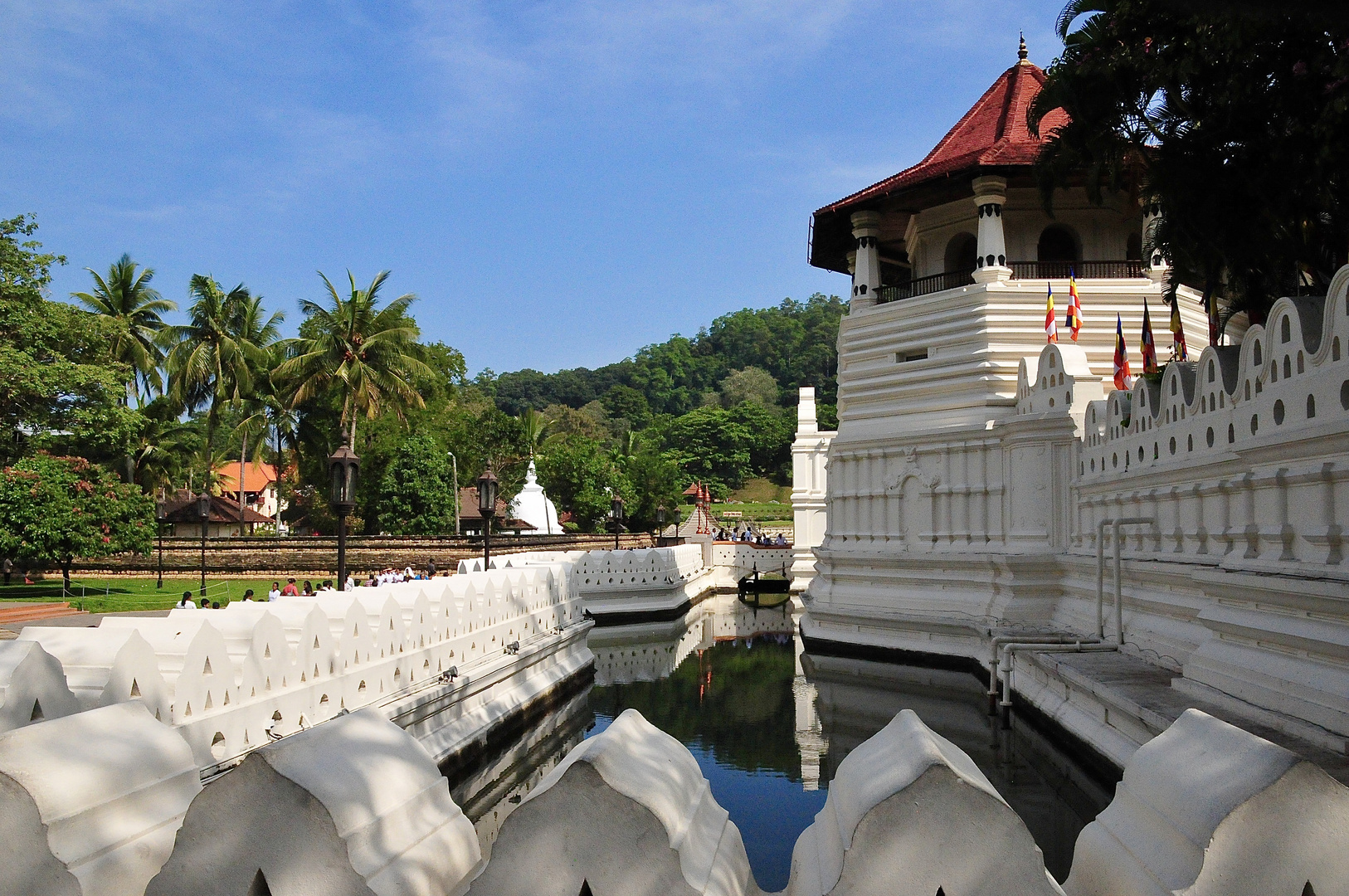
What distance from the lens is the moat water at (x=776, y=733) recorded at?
905 cm

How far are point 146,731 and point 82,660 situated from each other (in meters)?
4.93

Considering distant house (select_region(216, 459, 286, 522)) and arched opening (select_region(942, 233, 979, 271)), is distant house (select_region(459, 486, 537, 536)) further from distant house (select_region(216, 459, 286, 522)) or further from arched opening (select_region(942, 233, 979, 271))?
arched opening (select_region(942, 233, 979, 271))

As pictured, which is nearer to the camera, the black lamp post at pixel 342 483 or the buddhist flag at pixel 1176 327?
the black lamp post at pixel 342 483

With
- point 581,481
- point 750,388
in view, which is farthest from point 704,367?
point 581,481

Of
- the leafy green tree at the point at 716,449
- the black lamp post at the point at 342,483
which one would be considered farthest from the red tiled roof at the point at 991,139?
the leafy green tree at the point at 716,449

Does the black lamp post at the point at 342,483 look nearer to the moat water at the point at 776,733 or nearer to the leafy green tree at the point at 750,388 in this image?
the moat water at the point at 776,733

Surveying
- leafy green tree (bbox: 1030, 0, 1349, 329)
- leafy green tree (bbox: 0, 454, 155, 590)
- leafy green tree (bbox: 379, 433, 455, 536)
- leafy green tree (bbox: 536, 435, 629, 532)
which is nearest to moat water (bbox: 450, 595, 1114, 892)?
leafy green tree (bbox: 1030, 0, 1349, 329)

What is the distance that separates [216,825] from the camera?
2.12 m

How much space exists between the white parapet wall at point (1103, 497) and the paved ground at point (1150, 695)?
0.13 m

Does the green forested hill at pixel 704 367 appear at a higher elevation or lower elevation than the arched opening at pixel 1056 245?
higher

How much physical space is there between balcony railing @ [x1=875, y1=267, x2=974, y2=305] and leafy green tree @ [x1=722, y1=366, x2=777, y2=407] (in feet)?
327

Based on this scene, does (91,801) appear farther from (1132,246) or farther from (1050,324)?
(1132,246)

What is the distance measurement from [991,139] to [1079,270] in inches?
142

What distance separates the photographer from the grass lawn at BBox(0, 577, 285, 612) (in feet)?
82.3
